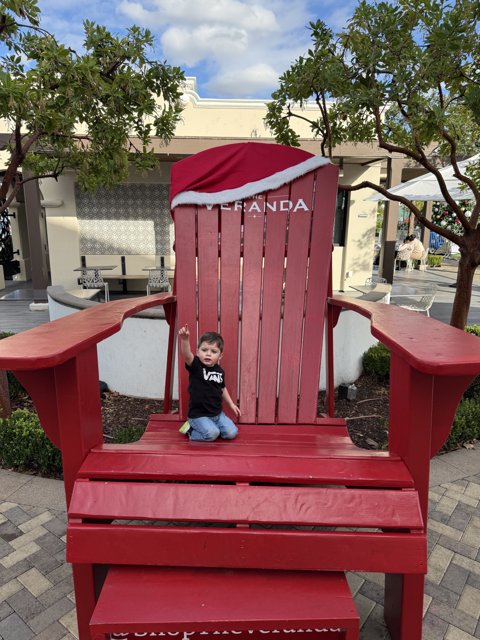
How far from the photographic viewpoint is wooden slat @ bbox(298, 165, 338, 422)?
2.16 meters

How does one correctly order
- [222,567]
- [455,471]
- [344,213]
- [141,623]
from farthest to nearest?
[344,213] → [455,471] → [222,567] → [141,623]

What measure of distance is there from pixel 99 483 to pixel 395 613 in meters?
1.00

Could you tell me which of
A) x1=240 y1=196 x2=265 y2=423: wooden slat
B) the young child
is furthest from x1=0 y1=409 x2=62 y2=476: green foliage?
x1=240 y1=196 x2=265 y2=423: wooden slat

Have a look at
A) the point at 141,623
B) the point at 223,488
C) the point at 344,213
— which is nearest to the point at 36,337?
the point at 223,488

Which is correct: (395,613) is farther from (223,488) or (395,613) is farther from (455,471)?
(455,471)

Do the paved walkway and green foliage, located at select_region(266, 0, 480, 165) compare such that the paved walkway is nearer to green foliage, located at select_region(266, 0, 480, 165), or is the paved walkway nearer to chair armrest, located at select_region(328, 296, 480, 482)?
chair armrest, located at select_region(328, 296, 480, 482)

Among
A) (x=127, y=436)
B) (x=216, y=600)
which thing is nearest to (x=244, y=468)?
(x=216, y=600)

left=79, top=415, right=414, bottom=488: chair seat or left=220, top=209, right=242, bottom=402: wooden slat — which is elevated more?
left=220, top=209, right=242, bottom=402: wooden slat

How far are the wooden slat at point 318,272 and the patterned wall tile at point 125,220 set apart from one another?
23.8ft

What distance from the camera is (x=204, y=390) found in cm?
185

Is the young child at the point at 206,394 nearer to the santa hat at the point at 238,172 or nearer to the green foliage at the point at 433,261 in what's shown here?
the santa hat at the point at 238,172

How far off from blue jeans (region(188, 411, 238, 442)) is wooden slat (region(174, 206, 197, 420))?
1.30 ft

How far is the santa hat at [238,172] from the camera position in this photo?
7.34 feet

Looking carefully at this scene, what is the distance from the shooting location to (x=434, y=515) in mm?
2047
